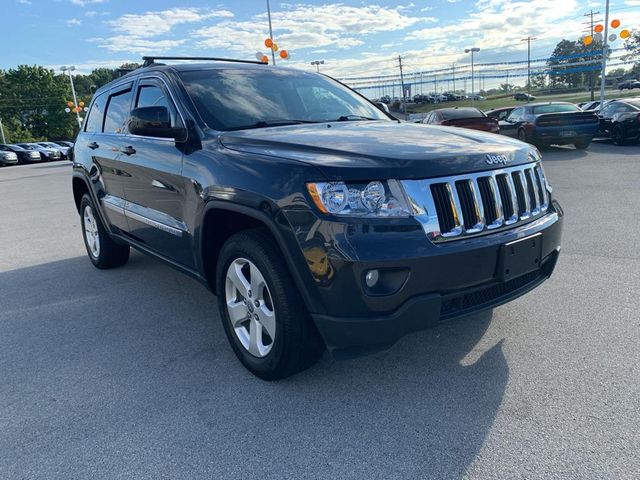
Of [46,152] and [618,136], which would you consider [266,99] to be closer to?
[618,136]

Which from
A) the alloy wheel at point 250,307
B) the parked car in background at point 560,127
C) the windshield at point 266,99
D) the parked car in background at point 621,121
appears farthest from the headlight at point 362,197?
the parked car in background at point 621,121

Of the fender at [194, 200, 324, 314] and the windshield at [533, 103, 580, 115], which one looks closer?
the fender at [194, 200, 324, 314]

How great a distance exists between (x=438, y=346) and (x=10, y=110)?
86.7 meters

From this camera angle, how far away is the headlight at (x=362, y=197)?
2.41 metres

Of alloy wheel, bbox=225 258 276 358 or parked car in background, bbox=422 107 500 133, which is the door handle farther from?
parked car in background, bbox=422 107 500 133

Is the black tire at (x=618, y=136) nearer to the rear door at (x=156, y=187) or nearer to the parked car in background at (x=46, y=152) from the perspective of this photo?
the rear door at (x=156, y=187)

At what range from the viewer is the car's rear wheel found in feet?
50.0

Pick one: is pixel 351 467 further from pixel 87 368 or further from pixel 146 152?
pixel 146 152

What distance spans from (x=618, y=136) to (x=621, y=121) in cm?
51

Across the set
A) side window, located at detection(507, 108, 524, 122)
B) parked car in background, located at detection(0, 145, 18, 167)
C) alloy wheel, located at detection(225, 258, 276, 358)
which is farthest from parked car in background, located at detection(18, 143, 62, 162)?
alloy wheel, located at detection(225, 258, 276, 358)

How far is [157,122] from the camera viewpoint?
130 inches

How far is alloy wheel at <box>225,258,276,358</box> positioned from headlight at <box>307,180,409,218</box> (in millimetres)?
631

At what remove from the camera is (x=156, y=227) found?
390cm

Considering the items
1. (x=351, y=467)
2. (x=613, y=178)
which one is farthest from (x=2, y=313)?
(x=613, y=178)
